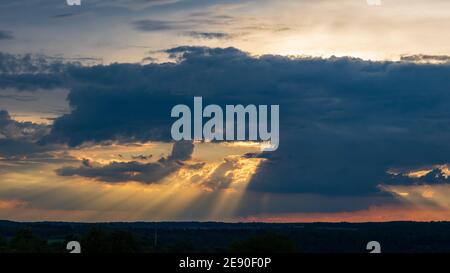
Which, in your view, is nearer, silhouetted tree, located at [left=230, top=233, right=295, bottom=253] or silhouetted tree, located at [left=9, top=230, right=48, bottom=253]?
silhouetted tree, located at [left=230, top=233, right=295, bottom=253]

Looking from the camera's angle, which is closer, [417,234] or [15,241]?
[417,234]

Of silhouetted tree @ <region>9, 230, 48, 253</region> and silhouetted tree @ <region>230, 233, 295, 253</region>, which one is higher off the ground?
silhouetted tree @ <region>9, 230, 48, 253</region>

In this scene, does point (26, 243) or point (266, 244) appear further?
point (26, 243)

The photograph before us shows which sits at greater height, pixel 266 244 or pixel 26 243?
pixel 26 243

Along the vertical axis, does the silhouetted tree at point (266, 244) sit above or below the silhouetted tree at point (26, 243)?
below

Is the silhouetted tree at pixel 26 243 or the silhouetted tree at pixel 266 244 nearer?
the silhouetted tree at pixel 266 244
